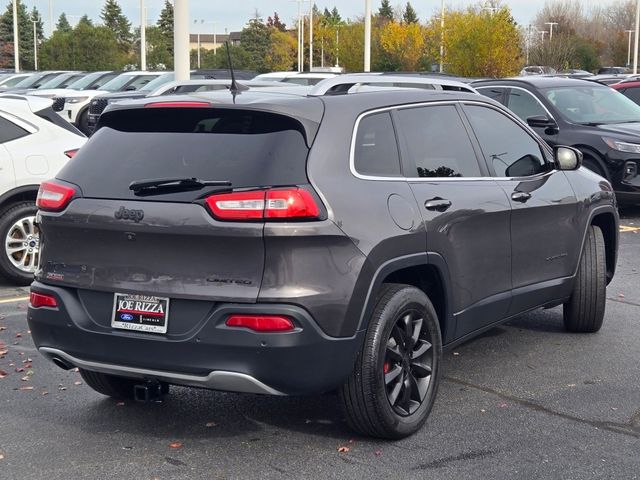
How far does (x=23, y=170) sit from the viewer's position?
9.20 metres

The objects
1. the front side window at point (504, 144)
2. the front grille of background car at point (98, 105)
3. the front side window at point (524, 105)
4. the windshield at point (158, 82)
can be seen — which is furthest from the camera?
the windshield at point (158, 82)

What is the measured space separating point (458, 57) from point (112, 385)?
34.4 meters

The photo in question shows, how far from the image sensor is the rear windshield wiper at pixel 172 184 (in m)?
4.56

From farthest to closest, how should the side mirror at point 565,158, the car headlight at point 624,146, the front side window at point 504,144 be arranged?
the car headlight at point 624,146, the side mirror at point 565,158, the front side window at point 504,144

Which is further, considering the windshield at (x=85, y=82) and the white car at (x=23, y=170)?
the windshield at (x=85, y=82)

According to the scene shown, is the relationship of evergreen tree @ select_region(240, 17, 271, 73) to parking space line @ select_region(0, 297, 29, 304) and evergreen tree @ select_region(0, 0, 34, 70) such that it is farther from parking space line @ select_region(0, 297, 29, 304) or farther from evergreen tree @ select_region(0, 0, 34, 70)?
parking space line @ select_region(0, 297, 29, 304)

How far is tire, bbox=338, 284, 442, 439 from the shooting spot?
4742mm

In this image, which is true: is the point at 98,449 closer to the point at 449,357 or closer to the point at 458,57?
the point at 449,357

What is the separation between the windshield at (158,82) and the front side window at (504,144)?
1648 cm

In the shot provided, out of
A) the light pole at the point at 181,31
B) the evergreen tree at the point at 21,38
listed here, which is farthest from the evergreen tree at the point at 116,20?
the light pole at the point at 181,31

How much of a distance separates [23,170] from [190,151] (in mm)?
4901

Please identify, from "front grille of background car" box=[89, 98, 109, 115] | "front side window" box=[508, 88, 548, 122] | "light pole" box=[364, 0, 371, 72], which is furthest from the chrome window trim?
"light pole" box=[364, 0, 371, 72]

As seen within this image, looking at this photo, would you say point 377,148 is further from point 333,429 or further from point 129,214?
point 333,429

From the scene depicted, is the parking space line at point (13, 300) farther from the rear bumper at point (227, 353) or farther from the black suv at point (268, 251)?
the rear bumper at point (227, 353)
